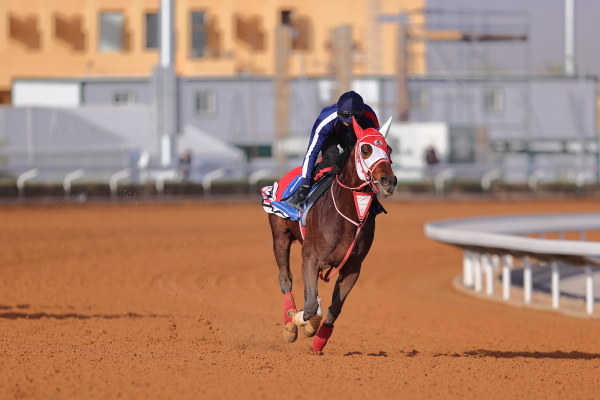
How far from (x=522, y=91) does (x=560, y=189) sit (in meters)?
14.3

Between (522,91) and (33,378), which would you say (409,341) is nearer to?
(33,378)

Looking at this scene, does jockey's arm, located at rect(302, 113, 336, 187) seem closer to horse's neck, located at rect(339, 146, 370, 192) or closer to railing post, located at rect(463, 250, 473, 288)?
horse's neck, located at rect(339, 146, 370, 192)

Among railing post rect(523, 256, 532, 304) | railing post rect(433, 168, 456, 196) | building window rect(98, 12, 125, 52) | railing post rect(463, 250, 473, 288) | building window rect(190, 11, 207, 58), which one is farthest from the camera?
building window rect(98, 12, 125, 52)

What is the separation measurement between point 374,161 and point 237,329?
3008mm

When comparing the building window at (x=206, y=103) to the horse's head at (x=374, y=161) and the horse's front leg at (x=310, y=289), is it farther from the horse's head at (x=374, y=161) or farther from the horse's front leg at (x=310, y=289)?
the horse's head at (x=374, y=161)

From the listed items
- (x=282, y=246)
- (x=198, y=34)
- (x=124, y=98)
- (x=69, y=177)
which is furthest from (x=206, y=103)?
(x=282, y=246)

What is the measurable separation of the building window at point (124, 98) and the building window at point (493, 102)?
666 inches

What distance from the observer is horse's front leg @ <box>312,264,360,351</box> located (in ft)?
22.4

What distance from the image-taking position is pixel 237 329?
8617 mm

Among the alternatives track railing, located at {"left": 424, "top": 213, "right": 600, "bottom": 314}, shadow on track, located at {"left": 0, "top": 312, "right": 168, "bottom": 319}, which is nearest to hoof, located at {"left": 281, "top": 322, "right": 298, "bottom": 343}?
shadow on track, located at {"left": 0, "top": 312, "right": 168, "bottom": 319}

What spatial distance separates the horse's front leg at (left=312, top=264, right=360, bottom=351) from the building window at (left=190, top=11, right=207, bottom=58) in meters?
42.2

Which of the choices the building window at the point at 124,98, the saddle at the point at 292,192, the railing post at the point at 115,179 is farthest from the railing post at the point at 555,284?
the building window at the point at 124,98

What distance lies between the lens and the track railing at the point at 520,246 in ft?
32.0

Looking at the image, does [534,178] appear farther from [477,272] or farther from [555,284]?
[555,284]
